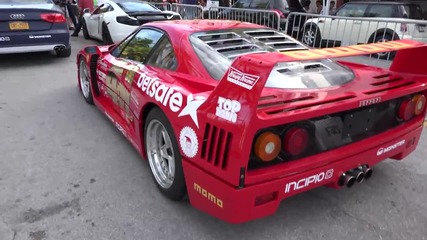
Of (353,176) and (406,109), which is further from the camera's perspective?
(406,109)

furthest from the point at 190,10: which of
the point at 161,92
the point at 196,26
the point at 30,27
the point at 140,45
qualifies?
the point at 161,92

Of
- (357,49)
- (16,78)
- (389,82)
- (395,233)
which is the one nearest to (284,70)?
(357,49)

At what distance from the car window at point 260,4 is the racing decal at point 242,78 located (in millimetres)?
9372

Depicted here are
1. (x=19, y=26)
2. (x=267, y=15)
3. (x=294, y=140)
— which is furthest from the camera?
(x=267, y=15)

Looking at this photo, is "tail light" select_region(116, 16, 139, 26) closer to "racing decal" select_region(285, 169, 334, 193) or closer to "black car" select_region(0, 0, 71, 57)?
"black car" select_region(0, 0, 71, 57)

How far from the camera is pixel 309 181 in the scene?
7.05ft

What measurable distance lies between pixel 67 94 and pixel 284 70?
407cm

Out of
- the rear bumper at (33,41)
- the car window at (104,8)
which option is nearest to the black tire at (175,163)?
the rear bumper at (33,41)

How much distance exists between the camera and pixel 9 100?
520cm

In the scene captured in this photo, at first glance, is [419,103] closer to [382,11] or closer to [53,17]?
[53,17]

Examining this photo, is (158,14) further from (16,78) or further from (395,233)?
(395,233)

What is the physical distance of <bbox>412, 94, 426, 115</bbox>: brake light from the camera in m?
2.68

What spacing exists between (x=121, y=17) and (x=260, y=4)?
4.65 metres

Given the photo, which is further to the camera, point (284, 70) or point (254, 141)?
point (284, 70)
